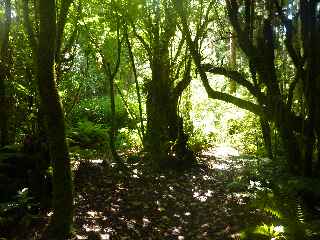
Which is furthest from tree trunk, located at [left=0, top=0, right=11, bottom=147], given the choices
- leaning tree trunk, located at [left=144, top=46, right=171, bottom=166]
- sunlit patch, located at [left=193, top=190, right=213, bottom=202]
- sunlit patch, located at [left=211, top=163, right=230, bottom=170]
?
sunlit patch, located at [left=211, top=163, right=230, bottom=170]

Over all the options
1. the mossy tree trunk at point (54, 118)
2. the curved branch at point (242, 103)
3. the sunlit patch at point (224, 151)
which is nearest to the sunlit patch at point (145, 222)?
the mossy tree trunk at point (54, 118)

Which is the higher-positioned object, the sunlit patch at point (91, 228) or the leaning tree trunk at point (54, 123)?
the leaning tree trunk at point (54, 123)

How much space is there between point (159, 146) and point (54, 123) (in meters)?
4.96

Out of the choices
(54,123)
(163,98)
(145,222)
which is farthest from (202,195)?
(54,123)

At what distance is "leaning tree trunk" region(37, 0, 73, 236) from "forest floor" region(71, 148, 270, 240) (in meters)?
0.35

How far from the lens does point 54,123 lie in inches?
212

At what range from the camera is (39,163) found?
7.20 meters

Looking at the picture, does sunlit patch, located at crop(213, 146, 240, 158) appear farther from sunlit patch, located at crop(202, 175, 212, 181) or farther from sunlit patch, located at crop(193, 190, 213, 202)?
sunlit patch, located at crop(193, 190, 213, 202)

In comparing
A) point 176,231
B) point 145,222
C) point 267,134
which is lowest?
point 176,231

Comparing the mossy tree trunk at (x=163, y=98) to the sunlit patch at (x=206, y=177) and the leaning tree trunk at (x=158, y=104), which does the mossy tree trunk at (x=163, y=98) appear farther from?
the sunlit patch at (x=206, y=177)

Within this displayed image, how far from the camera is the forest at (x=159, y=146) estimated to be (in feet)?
18.3

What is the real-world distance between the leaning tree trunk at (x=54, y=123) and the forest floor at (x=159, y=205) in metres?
0.35

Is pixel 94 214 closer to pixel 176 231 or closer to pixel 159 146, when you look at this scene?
pixel 176 231

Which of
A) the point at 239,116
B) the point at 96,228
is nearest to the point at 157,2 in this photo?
the point at 96,228
